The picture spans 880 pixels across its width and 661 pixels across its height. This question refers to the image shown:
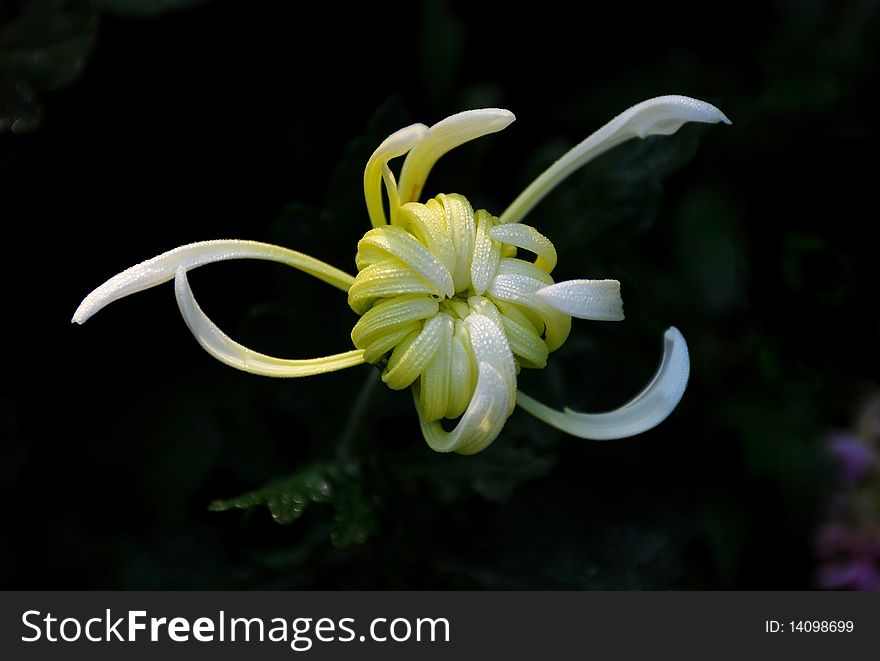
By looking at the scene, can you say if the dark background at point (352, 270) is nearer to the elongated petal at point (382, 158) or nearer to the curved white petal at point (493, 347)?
the elongated petal at point (382, 158)

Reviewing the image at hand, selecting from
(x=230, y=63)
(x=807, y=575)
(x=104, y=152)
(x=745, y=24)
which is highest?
(x=745, y=24)

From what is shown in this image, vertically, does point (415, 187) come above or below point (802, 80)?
below

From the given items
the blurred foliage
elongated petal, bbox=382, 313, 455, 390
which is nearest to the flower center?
elongated petal, bbox=382, 313, 455, 390

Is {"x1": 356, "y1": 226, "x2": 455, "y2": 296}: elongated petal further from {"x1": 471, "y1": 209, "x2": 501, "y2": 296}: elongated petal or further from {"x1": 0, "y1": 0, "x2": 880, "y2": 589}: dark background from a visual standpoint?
{"x1": 0, "y1": 0, "x2": 880, "y2": 589}: dark background

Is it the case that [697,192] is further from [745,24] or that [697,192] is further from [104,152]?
[104,152]
